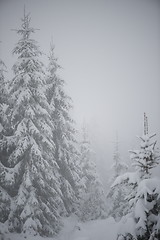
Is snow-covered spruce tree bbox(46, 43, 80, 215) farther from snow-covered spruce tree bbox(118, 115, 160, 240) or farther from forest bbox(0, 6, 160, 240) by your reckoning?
snow-covered spruce tree bbox(118, 115, 160, 240)

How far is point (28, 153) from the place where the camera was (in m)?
15.4

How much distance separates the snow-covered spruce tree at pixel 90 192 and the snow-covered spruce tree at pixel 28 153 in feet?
21.9

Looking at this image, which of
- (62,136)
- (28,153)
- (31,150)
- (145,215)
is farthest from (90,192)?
(145,215)

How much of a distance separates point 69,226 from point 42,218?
4643mm

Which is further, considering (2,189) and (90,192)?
(90,192)

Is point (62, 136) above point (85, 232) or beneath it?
above

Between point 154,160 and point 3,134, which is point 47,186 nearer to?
point 3,134

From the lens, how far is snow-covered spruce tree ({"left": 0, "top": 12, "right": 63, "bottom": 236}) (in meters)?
14.1

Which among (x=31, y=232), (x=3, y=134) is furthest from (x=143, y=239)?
(x=3, y=134)

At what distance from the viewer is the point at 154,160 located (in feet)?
26.0

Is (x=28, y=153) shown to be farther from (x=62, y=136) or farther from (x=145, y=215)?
(x=145, y=215)

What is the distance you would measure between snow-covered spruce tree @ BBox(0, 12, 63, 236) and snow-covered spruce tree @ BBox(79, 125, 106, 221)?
667 centimetres

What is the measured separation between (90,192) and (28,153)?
1247 centimetres

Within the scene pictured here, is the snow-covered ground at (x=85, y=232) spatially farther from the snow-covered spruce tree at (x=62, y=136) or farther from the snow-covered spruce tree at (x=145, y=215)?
the snow-covered spruce tree at (x=145, y=215)
